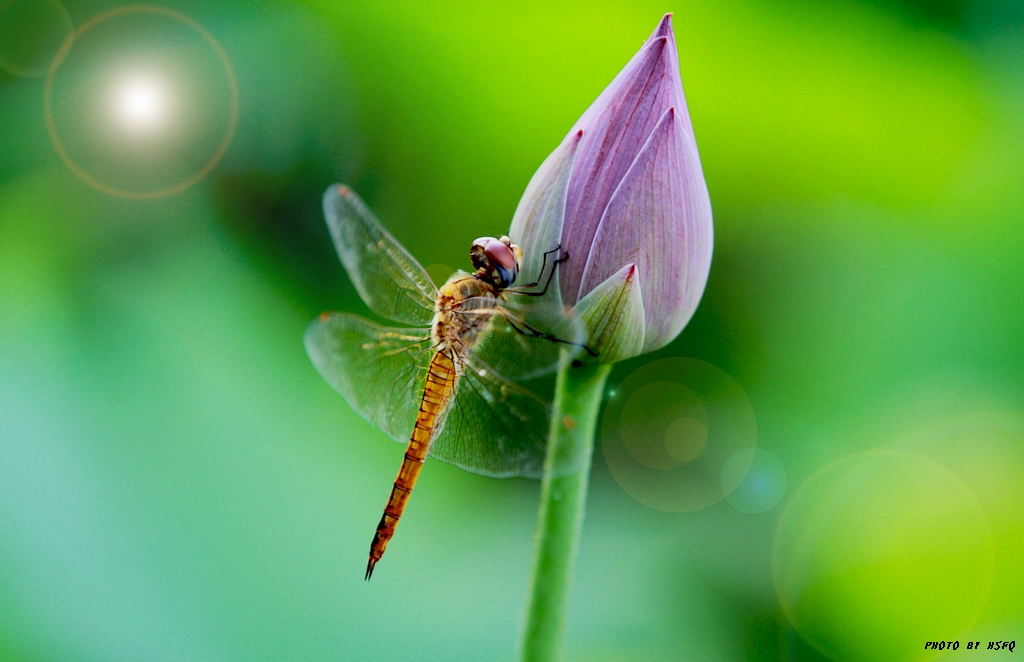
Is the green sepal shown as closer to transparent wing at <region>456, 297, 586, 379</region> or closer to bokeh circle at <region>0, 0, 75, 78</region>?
transparent wing at <region>456, 297, 586, 379</region>

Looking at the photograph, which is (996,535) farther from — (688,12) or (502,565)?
(688,12)

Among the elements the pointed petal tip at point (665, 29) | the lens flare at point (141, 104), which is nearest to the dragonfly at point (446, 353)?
the pointed petal tip at point (665, 29)

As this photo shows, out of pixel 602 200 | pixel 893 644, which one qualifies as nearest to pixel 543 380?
pixel 893 644

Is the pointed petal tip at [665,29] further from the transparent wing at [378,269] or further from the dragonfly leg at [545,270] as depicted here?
the transparent wing at [378,269]

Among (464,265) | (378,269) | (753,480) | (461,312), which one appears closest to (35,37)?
(464,265)

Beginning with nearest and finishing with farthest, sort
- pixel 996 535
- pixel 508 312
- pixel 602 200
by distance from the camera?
pixel 602 200 < pixel 508 312 < pixel 996 535

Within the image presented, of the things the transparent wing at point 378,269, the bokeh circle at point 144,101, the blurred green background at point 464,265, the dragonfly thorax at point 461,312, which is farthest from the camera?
the bokeh circle at point 144,101
